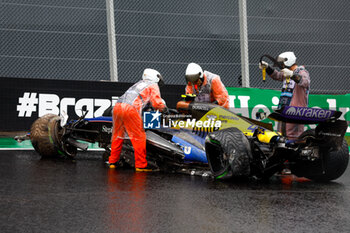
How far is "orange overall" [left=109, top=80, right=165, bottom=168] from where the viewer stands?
28.8ft

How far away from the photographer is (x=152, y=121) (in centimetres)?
895

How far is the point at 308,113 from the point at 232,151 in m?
1.01

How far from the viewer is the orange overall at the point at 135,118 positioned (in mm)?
8781

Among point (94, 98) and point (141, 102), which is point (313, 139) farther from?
point (94, 98)

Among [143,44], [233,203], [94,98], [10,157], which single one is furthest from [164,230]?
[143,44]

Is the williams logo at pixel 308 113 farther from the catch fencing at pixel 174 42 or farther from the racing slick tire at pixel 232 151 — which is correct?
the catch fencing at pixel 174 42

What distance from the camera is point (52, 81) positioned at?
12.9 m

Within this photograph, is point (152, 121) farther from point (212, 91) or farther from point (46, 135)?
point (46, 135)

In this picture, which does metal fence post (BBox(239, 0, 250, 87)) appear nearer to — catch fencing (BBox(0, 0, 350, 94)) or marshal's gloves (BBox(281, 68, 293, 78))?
catch fencing (BBox(0, 0, 350, 94))

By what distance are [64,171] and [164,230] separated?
4131 millimetres

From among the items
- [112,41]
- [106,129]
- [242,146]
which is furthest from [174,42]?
[242,146]

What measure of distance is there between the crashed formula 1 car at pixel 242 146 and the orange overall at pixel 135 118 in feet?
0.56

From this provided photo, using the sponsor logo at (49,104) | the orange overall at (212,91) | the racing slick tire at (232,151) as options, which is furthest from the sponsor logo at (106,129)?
the sponsor logo at (49,104)

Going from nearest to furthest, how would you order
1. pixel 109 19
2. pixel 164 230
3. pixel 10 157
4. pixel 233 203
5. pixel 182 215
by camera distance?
1. pixel 164 230
2. pixel 182 215
3. pixel 233 203
4. pixel 10 157
5. pixel 109 19
